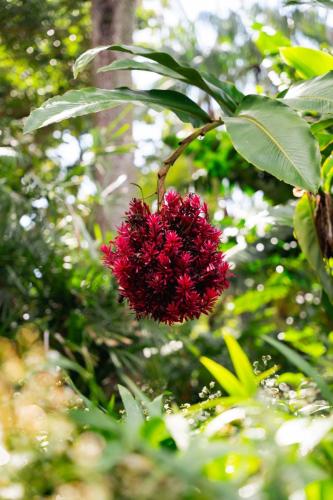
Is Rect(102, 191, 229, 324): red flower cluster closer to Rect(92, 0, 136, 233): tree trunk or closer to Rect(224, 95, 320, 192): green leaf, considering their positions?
Rect(224, 95, 320, 192): green leaf

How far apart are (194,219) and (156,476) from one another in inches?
37.0

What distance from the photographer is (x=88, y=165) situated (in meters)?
4.16

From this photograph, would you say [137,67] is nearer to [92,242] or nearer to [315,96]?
[315,96]

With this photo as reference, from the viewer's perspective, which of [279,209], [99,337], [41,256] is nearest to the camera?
[279,209]

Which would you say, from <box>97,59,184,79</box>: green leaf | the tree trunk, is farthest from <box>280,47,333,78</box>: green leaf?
the tree trunk

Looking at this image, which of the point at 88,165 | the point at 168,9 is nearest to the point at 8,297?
the point at 88,165

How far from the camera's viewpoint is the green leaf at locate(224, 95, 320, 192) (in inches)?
62.4

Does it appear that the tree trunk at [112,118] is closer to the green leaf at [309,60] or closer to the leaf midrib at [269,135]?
the green leaf at [309,60]

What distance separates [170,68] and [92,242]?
198 centimetres

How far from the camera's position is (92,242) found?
3.82m

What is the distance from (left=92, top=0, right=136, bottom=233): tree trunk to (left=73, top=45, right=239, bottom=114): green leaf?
1.92 m

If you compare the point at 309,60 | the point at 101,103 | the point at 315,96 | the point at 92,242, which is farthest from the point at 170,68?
the point at 92,242

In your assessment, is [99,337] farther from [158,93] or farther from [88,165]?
[158,93]

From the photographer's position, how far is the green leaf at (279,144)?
1586 mm
